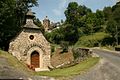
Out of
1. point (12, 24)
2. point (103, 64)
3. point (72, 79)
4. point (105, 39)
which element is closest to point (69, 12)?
point (105, 39)

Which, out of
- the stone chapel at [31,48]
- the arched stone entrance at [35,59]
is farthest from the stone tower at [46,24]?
the arched stone entrance at [35,59]

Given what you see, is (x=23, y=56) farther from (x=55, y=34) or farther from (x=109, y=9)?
(x=109, y=9)

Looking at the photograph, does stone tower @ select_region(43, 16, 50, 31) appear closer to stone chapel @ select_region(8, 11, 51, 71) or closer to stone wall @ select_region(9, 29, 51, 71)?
stone chapel @ select_region(8, 11, 51, 71)

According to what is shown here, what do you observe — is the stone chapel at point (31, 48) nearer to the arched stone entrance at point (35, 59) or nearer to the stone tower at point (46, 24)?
the arched stone entrance at point (35, 59)

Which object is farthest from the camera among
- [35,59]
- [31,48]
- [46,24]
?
[46,24]

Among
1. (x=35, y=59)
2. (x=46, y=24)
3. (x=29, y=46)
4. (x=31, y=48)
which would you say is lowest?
(x=35, y=59)

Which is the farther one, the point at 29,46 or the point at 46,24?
the point at 46,24

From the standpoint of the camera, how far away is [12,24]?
136 feet

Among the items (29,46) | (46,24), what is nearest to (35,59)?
(29,46)

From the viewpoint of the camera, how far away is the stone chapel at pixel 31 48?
3616 centimetres

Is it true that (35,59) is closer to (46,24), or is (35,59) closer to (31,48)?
(31,48)

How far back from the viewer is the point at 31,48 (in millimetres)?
37250

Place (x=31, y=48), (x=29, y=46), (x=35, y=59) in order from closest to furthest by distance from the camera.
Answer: (x=29, y=46) < (x=31, y=48) < (x=35, y=59)

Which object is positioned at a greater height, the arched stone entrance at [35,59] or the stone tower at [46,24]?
the stone tower at [46,24]
